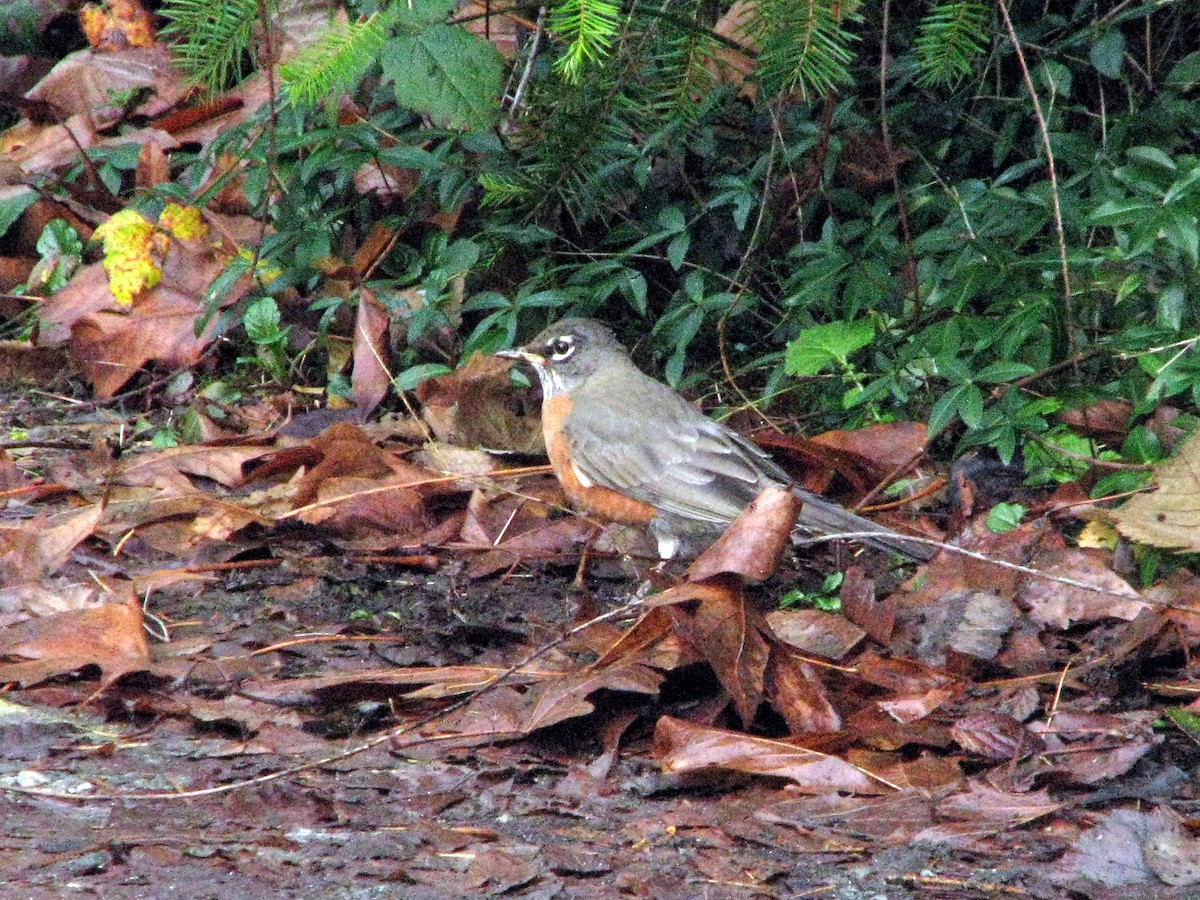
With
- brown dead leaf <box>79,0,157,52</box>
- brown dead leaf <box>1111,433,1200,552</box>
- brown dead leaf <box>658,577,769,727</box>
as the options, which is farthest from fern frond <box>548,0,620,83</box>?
brown dead leaf <box>79,0,157,52</box>

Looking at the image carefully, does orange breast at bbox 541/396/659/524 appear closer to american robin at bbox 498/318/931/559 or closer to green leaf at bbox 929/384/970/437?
american robin at bbox 498/318/931/559

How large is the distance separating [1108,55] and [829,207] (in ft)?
3.54

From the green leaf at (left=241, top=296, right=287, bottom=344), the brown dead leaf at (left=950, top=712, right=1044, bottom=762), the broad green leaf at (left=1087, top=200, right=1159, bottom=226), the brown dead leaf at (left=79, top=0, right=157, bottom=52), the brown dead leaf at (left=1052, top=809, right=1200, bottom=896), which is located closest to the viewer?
the brown dead leaf at (left=1052, top=809, right=1200, bottom=896)

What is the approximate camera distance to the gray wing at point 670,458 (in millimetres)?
4445

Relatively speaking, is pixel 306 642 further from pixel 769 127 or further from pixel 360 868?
pixel 769 127

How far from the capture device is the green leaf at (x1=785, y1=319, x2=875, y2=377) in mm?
4820

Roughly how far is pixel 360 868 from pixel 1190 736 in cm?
173

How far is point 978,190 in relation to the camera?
491 cm

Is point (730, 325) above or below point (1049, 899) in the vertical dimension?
below

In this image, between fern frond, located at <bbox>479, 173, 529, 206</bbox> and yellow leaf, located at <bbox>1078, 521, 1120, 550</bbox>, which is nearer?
yellow leaf, located at <bbox>1078, 521, 1120, 550</bbox>

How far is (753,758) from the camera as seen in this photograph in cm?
289

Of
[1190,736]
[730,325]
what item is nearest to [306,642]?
[1190,736]

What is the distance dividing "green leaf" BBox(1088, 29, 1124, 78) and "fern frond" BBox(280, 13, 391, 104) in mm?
2625

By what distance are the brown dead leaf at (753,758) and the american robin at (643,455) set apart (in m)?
1.30
